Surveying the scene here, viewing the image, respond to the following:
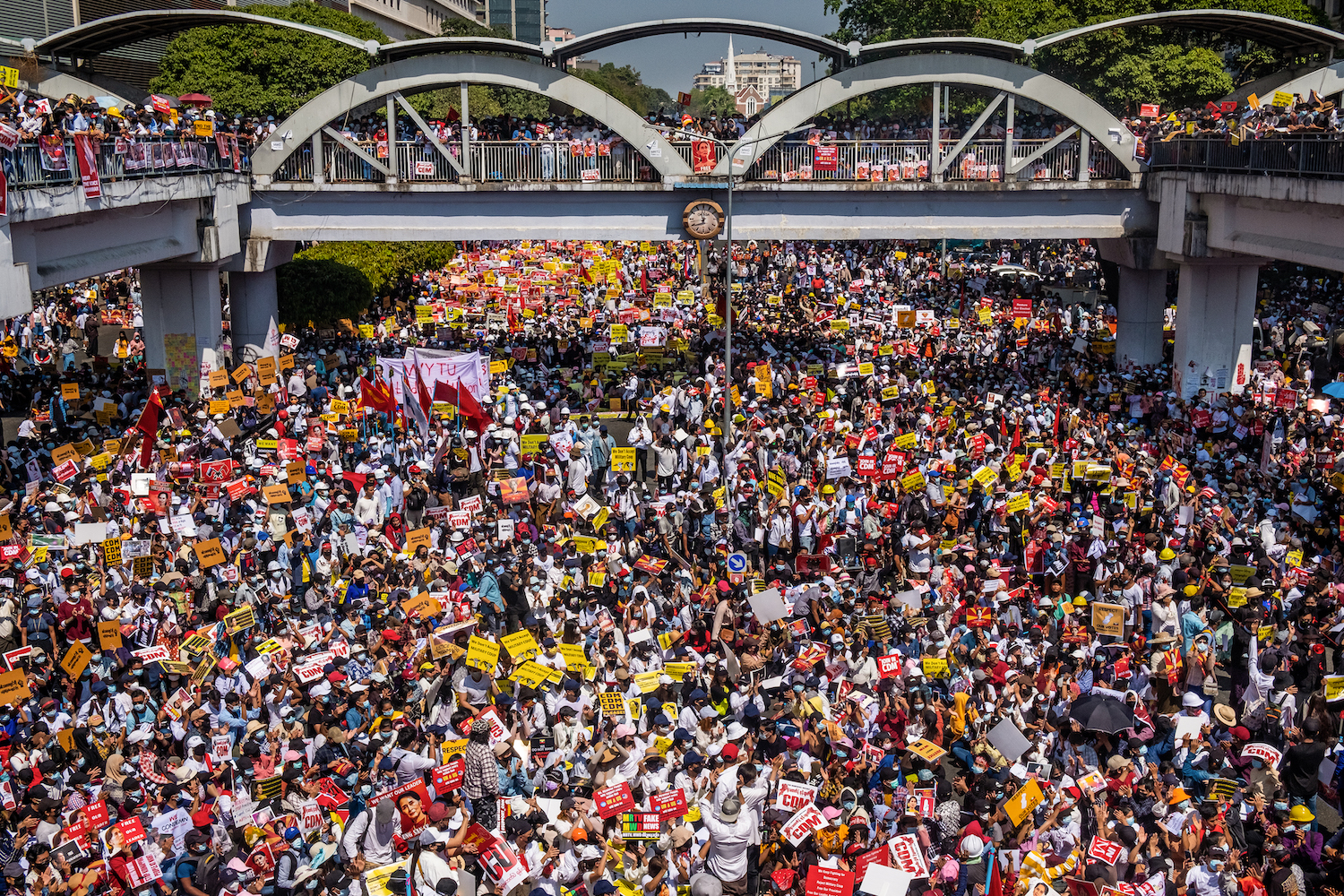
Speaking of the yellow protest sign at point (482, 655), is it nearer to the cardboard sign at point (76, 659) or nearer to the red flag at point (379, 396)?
the cardboard sign at point (76, 659)

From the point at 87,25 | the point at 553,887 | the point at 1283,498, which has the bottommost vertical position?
the point at 553,887

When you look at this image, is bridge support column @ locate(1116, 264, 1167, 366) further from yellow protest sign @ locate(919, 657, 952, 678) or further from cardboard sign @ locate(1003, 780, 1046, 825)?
cardboard sign @ locate(1003, 780, 1046, 825)

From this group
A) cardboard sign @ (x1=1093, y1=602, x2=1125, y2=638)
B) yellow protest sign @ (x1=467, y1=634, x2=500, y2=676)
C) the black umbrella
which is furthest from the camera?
cardboard sign @ (x1=1093, y1=602, x2=1125, y2=638)

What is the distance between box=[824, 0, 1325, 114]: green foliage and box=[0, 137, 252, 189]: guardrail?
107 ft

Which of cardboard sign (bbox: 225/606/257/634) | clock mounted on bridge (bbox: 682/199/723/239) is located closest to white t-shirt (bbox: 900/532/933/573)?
cardboard sign (bbox: 225/606/257/634)

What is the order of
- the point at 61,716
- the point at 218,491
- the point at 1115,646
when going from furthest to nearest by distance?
the point at 218,491 → the point at 1115,646 → the point at 61,716

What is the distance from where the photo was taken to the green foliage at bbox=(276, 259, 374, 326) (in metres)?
34.8

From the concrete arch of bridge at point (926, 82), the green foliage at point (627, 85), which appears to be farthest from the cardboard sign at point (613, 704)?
the green foliage at point (627, 85)

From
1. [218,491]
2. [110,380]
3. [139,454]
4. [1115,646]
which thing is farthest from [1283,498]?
[110,380]

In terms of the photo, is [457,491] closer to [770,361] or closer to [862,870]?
[770,361]

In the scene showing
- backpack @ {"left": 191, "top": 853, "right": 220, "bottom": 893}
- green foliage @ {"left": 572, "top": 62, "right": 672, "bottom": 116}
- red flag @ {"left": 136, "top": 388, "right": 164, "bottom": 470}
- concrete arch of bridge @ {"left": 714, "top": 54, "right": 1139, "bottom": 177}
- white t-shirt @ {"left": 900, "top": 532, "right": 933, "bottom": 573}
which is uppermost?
green foliage @ {"left": 572, "top": 62, "right": 672, "bottom": 116}

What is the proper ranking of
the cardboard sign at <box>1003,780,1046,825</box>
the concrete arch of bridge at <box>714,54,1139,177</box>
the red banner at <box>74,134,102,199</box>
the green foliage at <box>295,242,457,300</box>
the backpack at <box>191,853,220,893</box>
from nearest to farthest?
1. the backpack at <box>191,853,220,893</box>
2. the cardboard sign at <box>1003,780,1046,825</box>
3. the red banner at <box>74,134,102,199</box>
4. the concrete arch of bridge at <box>714,54,1139,177</box>
5. the green foliage at <box>295,242,457,300</box>

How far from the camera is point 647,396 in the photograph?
26688 mm

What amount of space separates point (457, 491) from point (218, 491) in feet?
13.0
